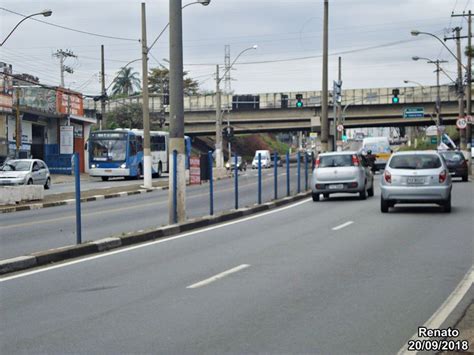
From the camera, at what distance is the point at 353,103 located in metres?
84.6

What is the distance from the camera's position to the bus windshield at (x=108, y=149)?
53000mm

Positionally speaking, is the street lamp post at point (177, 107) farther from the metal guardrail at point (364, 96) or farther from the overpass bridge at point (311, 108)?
the metal guardrail at point (364, 96)

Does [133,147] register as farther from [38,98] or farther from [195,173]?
[195,173]

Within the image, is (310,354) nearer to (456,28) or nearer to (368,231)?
(368,231)

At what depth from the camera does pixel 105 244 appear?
14828mm

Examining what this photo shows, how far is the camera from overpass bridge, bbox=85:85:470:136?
83.2 m

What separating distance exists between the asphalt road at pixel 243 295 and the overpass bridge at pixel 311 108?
67144mm

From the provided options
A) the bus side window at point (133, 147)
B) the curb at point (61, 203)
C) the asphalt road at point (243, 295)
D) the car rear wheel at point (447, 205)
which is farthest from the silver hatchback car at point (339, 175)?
the bus side window at point (133, 147)

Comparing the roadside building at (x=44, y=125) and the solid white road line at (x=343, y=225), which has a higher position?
the roadside building at (x=44, y=125)

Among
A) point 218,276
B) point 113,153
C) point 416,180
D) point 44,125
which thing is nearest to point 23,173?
point 113,153

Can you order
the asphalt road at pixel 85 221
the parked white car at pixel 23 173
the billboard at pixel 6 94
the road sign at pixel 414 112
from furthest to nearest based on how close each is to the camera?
the road sign at pixel 414 112, the billboard at pixel 6 94, the parked white car at pixel 23 173, the asphalt road at pixel 85 221

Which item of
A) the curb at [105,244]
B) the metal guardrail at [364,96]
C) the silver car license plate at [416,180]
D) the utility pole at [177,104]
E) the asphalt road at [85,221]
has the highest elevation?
the metal guardrail at [364,96]

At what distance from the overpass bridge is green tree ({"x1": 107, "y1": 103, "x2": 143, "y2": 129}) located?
2.30m

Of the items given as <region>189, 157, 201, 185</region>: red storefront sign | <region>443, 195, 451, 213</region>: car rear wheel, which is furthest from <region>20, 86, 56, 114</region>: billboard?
<region>443, 195, 451, 213</region>: car rear wheel
